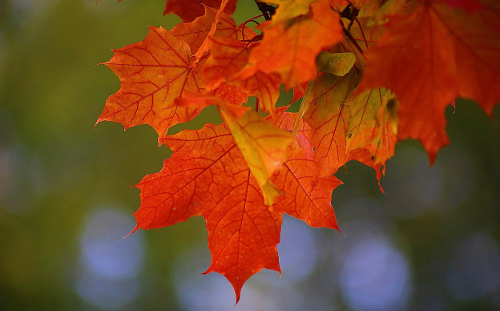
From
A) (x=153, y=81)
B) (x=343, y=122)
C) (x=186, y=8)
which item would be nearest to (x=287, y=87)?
(x=343, y=122)

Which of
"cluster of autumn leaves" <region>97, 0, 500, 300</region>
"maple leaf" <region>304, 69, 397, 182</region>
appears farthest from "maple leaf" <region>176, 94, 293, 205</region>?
"maple leaf" <region>304, 69, 397, 182</region>

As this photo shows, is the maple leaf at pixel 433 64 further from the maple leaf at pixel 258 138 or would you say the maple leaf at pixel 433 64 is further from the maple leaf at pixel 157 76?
the maple leaf at pixel 157 76

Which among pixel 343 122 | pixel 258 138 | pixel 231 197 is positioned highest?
pixel 258 138

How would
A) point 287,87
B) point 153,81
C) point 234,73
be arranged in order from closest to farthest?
point 287,87 < point 234,73 < point 153,81

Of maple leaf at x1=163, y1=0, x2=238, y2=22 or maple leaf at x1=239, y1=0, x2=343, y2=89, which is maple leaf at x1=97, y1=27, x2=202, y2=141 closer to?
maple leaf at x1=163, y1=0, x2=238, y2=22

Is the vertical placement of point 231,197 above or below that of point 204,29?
below

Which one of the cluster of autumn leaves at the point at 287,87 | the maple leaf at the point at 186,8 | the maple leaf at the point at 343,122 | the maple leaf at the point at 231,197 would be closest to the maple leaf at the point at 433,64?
the cluster of autumn leaves at the point at 287,87

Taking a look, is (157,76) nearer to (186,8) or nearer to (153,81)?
(153,81)
